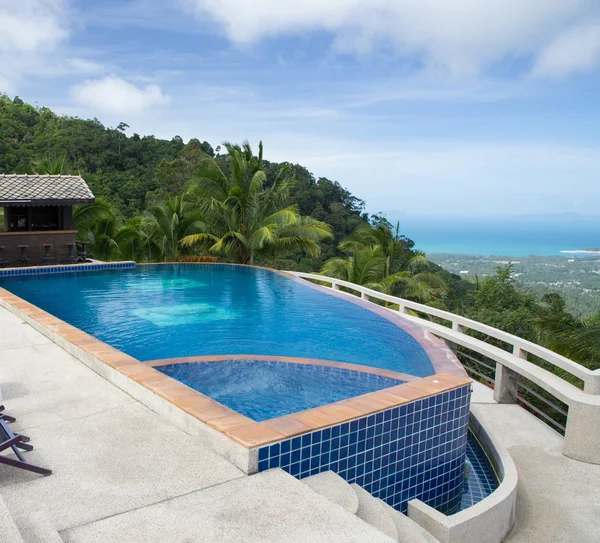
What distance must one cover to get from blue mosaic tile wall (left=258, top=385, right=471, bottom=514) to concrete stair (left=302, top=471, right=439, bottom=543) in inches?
7.8

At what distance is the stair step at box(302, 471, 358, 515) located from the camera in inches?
126

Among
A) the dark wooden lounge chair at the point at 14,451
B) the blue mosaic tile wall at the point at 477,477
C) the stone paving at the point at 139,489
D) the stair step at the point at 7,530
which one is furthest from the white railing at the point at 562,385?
the stair step at the point at 7,530

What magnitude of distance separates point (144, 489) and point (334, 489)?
1104mm

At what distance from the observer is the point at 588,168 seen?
27.0 meters

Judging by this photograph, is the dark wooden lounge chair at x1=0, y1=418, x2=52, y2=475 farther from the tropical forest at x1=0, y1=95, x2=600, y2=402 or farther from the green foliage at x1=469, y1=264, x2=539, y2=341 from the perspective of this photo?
the green foliage at x1=469, y1=264, x2=539, y2=341

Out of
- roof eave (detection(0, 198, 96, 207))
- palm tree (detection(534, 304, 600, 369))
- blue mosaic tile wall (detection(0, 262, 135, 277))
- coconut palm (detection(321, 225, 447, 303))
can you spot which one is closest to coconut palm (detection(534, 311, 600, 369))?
palm tree (detection(534, 304, 600, 369))

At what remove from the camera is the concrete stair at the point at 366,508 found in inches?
125

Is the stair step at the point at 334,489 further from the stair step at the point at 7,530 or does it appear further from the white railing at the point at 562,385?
the white railing at the point at 562,385

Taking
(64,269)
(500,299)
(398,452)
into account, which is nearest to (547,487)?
(398,452)

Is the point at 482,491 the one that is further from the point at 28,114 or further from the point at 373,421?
the point at 28,114

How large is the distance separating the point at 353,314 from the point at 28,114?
3366 centimetres

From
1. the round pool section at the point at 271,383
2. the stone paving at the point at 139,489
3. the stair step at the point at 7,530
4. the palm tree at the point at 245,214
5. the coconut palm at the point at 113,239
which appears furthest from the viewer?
the coconut palm at the point at 113,239

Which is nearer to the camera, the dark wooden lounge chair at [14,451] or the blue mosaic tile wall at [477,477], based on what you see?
the dark wooden lounge chair at [14,451]

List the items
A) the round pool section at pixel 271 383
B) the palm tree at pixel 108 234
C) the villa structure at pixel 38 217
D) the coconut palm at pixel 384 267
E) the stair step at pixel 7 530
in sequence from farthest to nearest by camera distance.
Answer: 1. the palm tree at pixel 108 234
2. the coconut palm at pixel 384 267
3. the villa structure at pixel 38 217
4. the round pool section at pixel 271 383
5. the stair step at pixel 7 530
